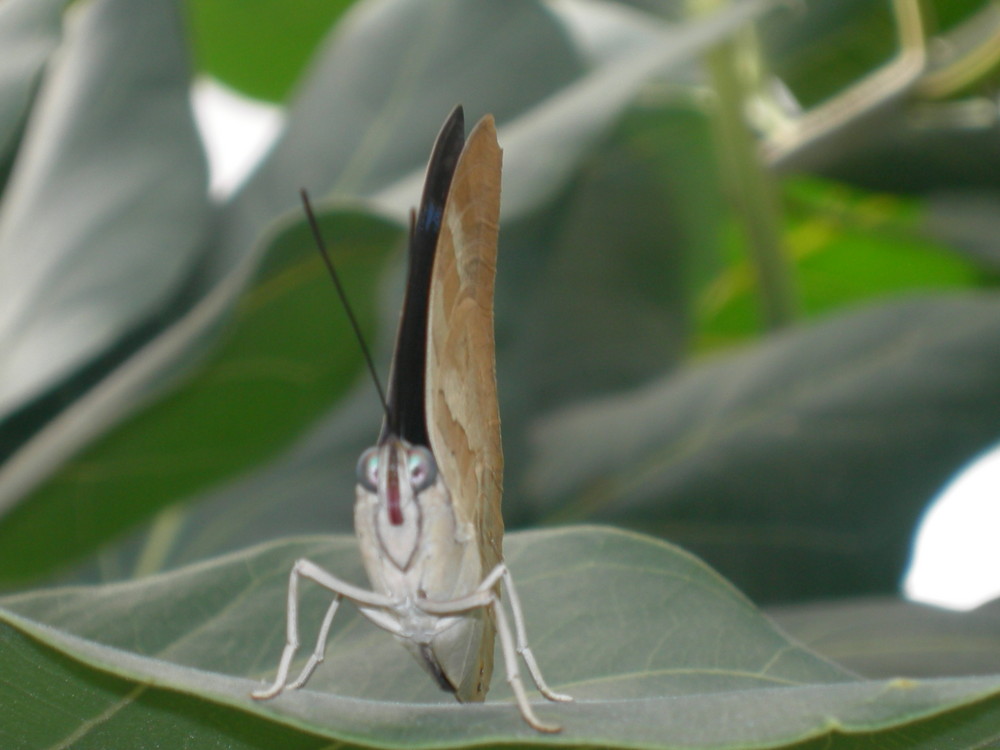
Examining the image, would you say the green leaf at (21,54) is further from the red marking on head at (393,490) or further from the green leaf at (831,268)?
the green leaf at (831,268)

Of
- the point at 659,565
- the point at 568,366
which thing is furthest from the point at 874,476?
the point at 659,565

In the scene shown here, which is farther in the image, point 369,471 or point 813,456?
Result: point 813,456

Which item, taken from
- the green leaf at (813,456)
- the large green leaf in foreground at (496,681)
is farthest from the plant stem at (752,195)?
the large green leaf in foreground at (496,681)

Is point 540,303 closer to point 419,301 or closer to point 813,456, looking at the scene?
point 813,456

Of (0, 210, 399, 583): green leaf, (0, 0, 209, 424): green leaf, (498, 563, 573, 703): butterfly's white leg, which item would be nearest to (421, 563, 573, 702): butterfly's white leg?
(498, 563, 573, 703): butterfly's white leg

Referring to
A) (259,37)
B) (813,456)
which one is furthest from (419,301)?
(259,37)

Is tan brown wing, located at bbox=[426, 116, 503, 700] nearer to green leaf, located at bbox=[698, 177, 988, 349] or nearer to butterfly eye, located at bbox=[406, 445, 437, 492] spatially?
butterfly eye, located at bbox=[406, 445, 437, 492]
